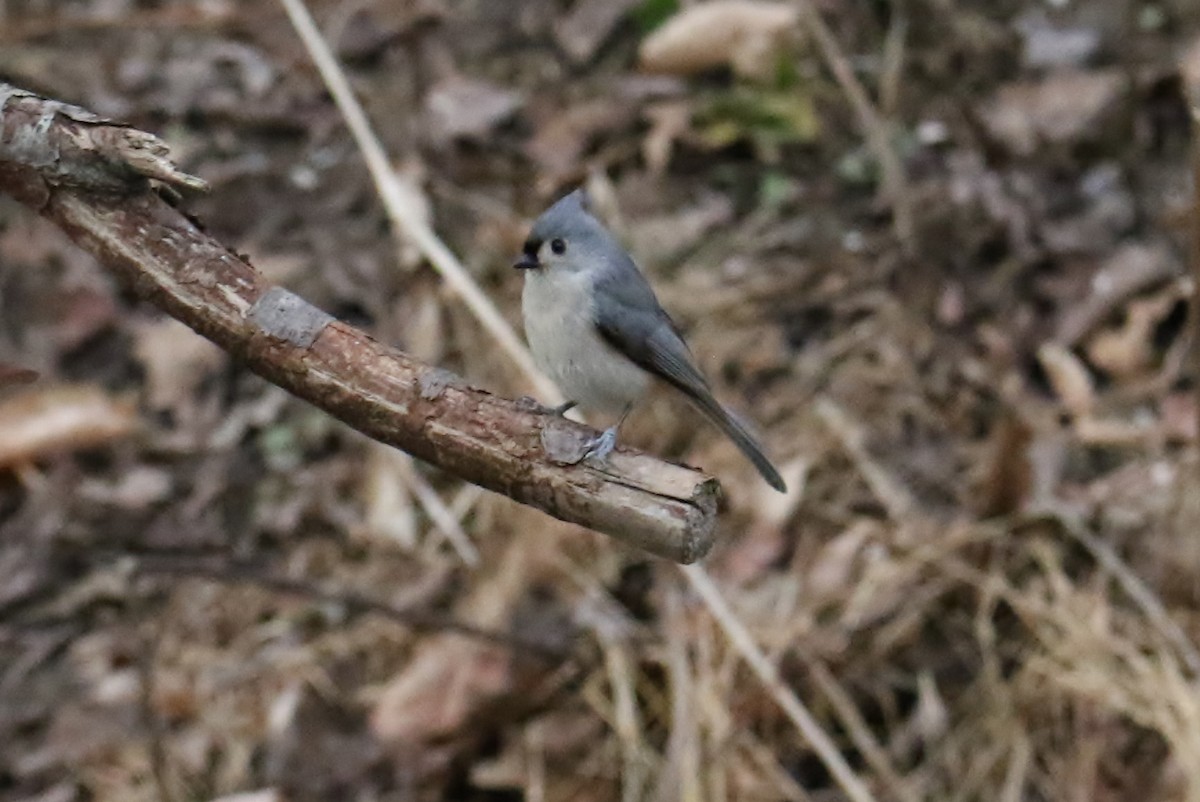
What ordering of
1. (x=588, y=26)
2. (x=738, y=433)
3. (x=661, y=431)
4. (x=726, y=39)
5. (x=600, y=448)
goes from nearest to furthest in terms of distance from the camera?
(x=600, y=448) < (x=738, y=433) < (x=661, y=431) < (x=726, y=39) < (x=588, y=26)

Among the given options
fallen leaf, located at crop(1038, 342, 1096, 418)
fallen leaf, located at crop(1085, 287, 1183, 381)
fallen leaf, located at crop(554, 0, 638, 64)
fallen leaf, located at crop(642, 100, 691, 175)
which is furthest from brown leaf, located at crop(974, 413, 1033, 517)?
fallen leaf, located at crop(554, 0, 638, 64)

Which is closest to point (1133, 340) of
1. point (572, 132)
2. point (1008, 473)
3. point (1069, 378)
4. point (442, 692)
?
point (1069, 378)

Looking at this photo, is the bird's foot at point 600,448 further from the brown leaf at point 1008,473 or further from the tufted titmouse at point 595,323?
the brown leaf at point 1008,473

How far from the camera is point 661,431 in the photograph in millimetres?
3672

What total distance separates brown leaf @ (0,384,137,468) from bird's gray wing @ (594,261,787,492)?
7.52 feet

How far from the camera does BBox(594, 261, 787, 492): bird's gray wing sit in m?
2.06

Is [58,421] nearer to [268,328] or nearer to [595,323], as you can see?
[595,323]

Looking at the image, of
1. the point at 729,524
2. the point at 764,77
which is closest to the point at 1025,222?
the point at 764,77

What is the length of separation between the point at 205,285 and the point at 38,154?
242mm

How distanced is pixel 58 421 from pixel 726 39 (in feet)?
7.97

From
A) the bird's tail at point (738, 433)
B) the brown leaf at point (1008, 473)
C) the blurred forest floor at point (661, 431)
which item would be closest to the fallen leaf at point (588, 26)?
the blurred forest floor at point (661, 431)

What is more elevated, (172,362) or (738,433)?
(172,362)

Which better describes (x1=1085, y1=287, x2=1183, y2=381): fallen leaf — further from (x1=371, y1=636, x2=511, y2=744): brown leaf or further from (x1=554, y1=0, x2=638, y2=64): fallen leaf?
(x1=554, y1=0, x2=638, y2=64): fallen leaf

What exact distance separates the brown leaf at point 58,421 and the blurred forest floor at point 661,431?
0.01m
